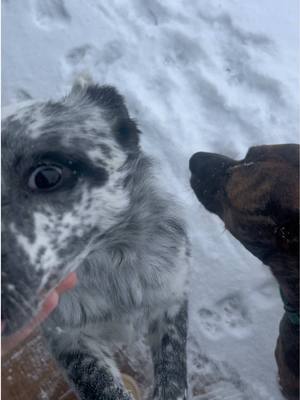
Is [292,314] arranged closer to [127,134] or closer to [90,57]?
[127,134]

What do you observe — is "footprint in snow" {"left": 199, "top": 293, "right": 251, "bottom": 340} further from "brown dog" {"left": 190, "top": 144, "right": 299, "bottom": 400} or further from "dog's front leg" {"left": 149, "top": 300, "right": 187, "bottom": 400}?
"dog's front leg" {"left": 149, "top": 300, "right": 187, "bottom": 400}

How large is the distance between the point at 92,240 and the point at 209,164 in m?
1.15

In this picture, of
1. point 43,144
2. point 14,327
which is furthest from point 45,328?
point 43,144

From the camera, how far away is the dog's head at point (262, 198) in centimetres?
239

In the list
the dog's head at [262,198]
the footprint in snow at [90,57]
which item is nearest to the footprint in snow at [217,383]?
the dog's head at [262,198]

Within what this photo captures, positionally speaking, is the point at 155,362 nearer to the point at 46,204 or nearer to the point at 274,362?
the point at 274,362

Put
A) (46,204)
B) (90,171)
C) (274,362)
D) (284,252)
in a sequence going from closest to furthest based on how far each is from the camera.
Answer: (46,204)
(90,171)
(284,252)
(274,362)

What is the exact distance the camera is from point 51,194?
1.89 metres

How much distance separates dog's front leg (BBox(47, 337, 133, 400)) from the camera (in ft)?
7.74

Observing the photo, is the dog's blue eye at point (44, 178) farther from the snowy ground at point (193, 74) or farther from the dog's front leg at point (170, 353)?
the snowy ground at point (193, 74)

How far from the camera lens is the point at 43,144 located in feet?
6.46

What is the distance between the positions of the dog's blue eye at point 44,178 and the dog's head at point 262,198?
1.05 m

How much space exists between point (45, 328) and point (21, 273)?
3.00 ft

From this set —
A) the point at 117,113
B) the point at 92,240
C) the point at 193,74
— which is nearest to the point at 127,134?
the point at 117,113
